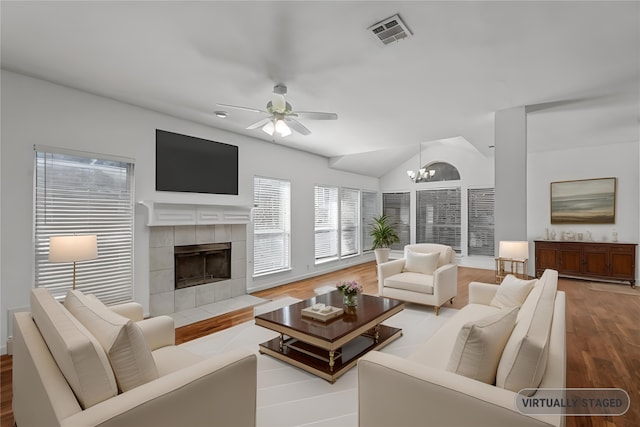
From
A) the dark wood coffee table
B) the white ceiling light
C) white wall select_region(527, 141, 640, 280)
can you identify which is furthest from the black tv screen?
white wall select_region(527, 141, 640, 280)

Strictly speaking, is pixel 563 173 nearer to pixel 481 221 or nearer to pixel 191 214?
pixel 481 221

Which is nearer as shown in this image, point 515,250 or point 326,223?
point 515,250

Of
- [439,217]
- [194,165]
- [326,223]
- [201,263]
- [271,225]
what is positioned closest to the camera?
[194,165]

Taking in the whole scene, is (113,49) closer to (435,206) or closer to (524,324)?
(524,324)

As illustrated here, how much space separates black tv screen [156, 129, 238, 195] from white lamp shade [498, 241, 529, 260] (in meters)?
4.07

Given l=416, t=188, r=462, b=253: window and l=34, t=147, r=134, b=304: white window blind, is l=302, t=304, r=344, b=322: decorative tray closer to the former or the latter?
l=34, t=147, r=134, b=304: white window blind

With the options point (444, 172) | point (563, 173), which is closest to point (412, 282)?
point (444, 172)

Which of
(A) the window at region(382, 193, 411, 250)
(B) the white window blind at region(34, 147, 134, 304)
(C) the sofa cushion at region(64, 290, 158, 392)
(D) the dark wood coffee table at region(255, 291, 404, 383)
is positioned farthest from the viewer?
(A) the window at region(382, 193, 411, 250)

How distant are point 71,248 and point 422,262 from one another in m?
4.29

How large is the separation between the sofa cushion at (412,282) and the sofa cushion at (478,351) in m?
2.65

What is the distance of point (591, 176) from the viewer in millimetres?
6168

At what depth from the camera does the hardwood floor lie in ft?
7.36

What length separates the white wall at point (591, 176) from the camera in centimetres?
579

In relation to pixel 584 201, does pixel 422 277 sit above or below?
below
